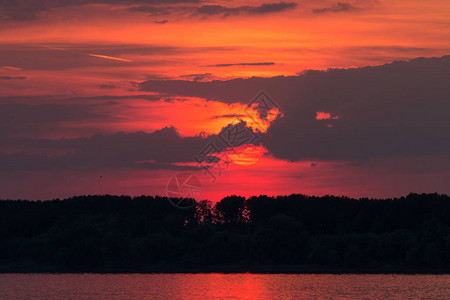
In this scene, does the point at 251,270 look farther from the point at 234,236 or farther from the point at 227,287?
the point at 227,287

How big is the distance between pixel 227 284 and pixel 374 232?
6260 centimetres

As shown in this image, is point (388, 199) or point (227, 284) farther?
point (388, 199)

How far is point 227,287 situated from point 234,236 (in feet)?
166

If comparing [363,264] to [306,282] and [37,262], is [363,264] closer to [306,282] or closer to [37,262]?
[306,282]

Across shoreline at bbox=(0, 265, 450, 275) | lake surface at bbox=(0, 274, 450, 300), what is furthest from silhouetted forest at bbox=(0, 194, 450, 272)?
lake surface at bbox=(0, 274, 450, 300)

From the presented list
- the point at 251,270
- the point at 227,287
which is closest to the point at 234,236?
the point at 251,270

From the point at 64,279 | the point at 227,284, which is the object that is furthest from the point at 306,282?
the point at 64,279

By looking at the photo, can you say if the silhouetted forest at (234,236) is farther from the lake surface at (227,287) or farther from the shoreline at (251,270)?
the lake surface at (227,287)

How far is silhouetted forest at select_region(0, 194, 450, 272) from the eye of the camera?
152750mm

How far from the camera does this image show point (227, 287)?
11094 cm

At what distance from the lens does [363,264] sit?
152000 millimetres

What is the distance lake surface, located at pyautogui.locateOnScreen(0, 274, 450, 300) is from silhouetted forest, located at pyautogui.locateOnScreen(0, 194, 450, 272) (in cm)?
1510

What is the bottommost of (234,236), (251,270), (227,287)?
(227,287)

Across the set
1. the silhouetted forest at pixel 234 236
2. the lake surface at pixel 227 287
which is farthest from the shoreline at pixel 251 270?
the lake surface at pixel 227 287
